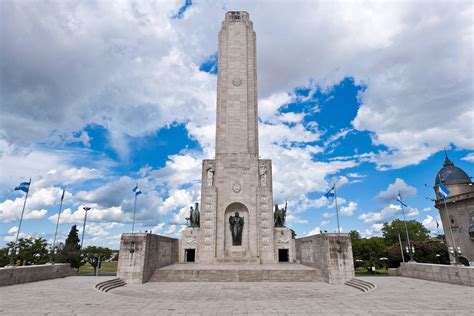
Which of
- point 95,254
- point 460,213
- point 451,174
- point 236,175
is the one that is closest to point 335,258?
point 236,175

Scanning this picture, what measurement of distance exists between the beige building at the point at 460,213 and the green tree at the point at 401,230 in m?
18.0

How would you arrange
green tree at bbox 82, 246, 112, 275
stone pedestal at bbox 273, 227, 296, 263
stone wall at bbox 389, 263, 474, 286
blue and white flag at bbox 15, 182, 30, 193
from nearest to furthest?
stone wall at bbox 389, 263, 474, 286
blue and white flag at bbox 15, 182, 30, 193
stone pedestal at bbox 273, 227, 296, 263
green tree at bbox 82, 246, 112, 275

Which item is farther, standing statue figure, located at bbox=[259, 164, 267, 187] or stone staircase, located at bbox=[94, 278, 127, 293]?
standing statue figure, located at bbox=[259, 164, 267, 187]

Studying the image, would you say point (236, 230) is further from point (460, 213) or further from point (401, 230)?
point (401, 230)

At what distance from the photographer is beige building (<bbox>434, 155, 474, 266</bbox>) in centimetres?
3544

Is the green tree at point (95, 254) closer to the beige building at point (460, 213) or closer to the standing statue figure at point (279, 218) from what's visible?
the standing statue figure at point (279, 218)

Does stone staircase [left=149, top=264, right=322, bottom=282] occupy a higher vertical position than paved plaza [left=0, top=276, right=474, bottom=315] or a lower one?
higher

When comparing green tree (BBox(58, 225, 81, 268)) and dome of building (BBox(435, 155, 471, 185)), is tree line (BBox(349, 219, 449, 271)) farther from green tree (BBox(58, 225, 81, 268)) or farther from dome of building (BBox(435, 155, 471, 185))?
green tree (BBox(58, 225, 81, 268))

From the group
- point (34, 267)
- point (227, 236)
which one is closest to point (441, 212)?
point (227, 236)

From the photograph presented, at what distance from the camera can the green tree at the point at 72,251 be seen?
36922 millimetres

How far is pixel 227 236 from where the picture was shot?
29.2 meters

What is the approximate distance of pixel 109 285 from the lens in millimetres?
16625

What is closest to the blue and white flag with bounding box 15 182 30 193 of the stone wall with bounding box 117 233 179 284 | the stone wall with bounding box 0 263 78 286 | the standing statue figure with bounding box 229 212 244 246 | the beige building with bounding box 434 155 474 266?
the stone wall with bounding box 0 263 78 286

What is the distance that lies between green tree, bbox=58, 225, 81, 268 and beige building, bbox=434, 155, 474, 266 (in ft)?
154
